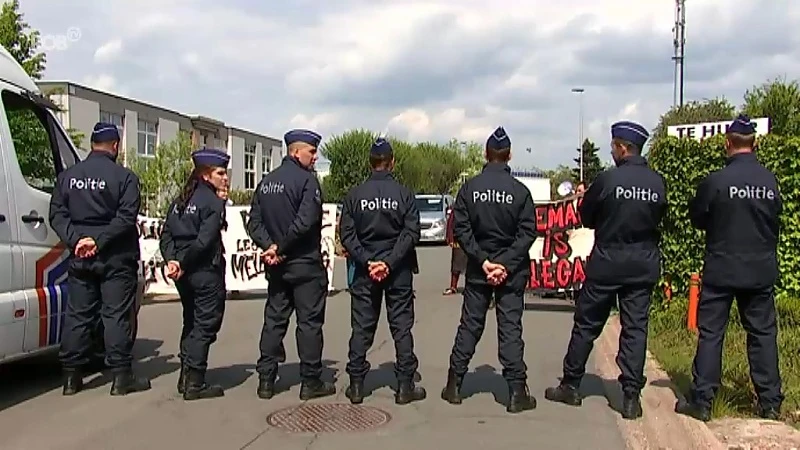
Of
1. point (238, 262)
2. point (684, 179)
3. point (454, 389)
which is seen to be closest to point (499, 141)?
point (454, 389)

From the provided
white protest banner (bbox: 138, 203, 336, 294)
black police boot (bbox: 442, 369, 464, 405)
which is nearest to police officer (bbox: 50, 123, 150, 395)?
black police boot (bbox: 442, 369, 464, 405)

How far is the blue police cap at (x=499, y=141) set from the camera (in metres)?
6.98

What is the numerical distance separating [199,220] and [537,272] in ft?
23.3

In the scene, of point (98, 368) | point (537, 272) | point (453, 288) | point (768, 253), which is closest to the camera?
point (768, 253)

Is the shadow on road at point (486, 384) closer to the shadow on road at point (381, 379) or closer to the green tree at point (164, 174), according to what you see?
the shadow on road at point (381, 379)

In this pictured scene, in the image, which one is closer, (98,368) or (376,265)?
(376,265)

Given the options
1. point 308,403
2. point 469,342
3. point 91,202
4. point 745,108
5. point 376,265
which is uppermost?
point 745,108

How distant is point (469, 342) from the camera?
697 cm

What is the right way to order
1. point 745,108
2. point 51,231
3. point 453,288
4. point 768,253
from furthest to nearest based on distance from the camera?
point 745,108
point 453,288
point 51,231
point 768,253

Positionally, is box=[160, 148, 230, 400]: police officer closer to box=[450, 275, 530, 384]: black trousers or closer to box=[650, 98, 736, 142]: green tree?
box=[450, 275, 530, 384]: black trousers

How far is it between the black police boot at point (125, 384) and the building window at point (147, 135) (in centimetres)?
3427

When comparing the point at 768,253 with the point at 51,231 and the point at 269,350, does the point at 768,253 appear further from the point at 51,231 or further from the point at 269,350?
the point at 51,231

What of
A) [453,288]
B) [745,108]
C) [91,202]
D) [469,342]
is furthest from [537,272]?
[745,108]

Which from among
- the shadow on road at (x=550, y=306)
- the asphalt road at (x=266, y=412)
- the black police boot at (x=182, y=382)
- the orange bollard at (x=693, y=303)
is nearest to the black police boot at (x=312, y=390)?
the asphalt road at (x=266, y=412)
